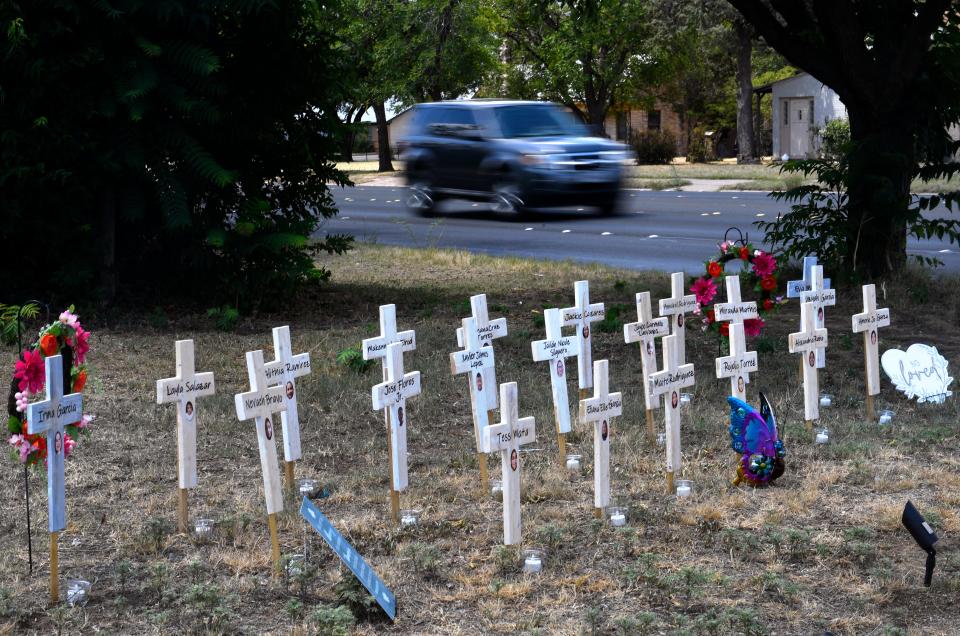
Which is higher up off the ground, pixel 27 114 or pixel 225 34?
pixel 225 34

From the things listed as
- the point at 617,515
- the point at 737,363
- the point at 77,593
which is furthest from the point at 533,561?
the point at 737,363

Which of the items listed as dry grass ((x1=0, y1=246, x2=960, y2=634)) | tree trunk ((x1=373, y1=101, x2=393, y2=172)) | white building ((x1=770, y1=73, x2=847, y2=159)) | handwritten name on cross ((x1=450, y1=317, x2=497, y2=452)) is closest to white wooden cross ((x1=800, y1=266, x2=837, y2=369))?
dry grass ((x1=0, y1=246, x2=960, y2=634))

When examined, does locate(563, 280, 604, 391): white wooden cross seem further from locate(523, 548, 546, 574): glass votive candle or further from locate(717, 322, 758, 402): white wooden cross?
locate(523, 548, 546, 574): glass votive candle

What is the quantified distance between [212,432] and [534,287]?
608 cm

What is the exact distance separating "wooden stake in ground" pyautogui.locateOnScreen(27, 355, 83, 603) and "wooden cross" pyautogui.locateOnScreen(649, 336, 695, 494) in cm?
279

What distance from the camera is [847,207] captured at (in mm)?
11625

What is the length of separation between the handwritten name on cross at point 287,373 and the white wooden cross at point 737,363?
224 centimetres

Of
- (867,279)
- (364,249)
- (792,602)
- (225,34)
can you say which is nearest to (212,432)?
(792,602)

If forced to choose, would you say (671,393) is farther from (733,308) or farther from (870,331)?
(870,331)

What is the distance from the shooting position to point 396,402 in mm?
5547

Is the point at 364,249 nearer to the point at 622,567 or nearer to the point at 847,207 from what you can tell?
the point at 847,207

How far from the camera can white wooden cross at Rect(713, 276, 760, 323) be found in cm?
718

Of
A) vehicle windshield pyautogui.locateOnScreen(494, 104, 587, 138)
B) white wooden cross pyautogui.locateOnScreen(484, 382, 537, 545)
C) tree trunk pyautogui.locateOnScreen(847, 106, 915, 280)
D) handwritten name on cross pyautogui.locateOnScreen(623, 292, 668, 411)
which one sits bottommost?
white wooden cross pyautogui.locateOnScreen(484, 382, 537, 545)

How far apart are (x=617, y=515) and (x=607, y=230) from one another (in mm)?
14135
